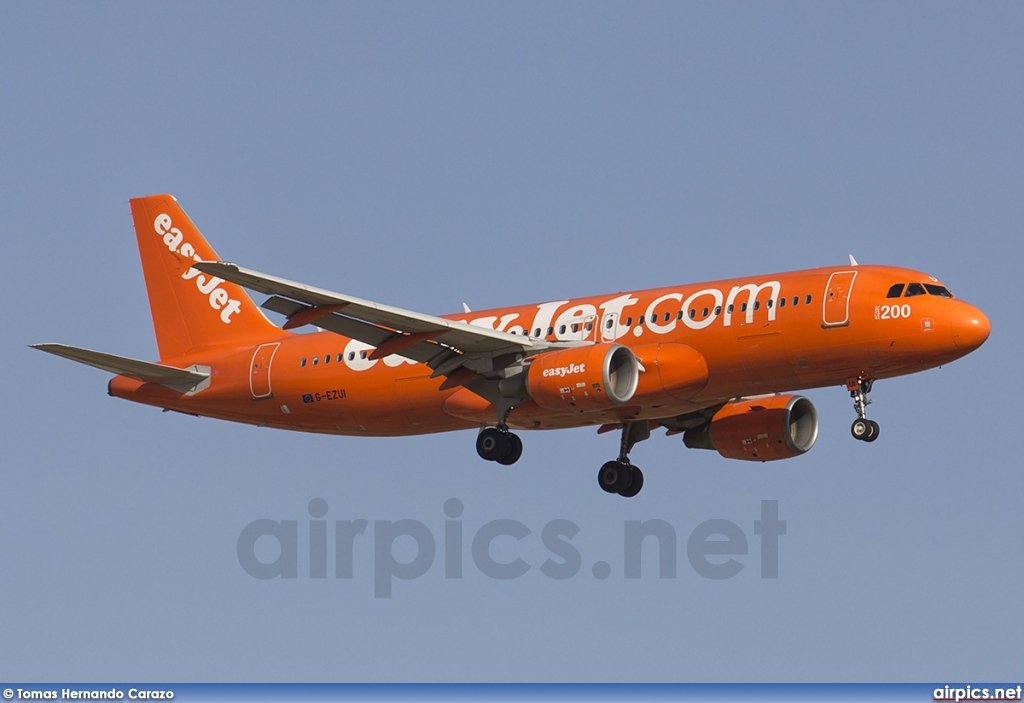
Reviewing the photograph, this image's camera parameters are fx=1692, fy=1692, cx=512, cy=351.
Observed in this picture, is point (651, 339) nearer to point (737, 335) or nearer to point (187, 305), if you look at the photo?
point (737, 335)

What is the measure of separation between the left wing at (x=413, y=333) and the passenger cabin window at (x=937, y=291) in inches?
348

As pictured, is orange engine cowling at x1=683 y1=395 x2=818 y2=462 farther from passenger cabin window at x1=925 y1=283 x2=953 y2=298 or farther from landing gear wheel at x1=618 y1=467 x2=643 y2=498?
passenger cabin window at x1=925 y1=283 x2=953 y2=298

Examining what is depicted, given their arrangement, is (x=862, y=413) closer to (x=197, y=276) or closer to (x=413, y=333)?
(x=413, y=333)

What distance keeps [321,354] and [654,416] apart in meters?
9.77

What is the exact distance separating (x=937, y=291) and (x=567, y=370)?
916 cm

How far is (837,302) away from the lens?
4069 cm

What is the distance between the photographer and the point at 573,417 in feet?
146

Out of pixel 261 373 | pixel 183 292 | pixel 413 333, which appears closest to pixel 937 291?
pixel 413 333

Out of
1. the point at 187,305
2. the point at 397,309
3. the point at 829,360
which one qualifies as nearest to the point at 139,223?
the point at 187,305

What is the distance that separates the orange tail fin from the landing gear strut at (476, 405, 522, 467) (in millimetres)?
9200

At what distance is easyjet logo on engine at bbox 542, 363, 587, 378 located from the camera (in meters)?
41.4

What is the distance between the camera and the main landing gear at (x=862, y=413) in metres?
41.2

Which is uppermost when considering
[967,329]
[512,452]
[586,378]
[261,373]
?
[261,373]

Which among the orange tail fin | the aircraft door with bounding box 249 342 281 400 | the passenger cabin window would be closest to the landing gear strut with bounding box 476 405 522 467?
the aircraft door with bounding box 249 342 281 400
